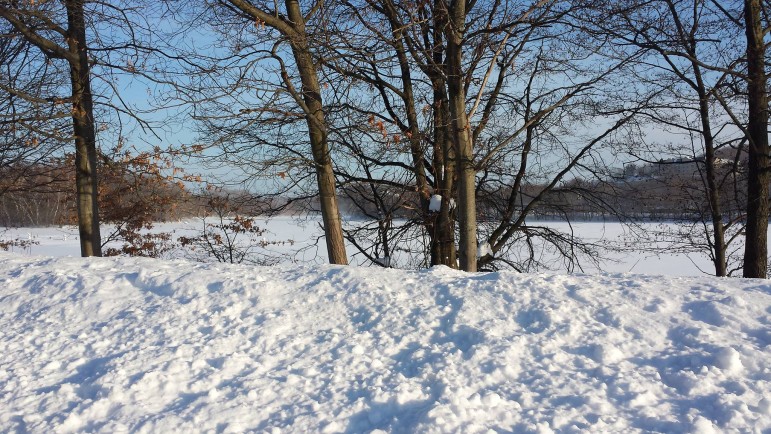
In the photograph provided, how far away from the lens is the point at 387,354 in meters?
4.25

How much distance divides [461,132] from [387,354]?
14.8ft

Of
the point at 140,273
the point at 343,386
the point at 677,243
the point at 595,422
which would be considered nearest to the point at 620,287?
the point at 595,422

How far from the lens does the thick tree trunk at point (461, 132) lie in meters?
7.61

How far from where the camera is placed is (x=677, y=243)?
43.5 feet

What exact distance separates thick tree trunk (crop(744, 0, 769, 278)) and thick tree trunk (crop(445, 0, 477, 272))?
17.0 feet

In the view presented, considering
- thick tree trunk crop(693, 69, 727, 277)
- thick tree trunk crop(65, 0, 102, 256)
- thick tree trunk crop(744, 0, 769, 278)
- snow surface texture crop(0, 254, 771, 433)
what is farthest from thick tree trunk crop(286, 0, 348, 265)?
thick tree trunk crop(693, 69, 727, 277)

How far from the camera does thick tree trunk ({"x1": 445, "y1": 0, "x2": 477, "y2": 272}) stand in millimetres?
7605

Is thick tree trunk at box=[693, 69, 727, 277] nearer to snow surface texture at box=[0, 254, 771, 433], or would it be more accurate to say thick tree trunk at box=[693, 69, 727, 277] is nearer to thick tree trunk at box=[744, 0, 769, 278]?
thick tree trunk at box=[744, 0, 769, 278]

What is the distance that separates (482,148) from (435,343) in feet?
20.9

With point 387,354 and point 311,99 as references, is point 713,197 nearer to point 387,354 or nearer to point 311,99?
point 311,99

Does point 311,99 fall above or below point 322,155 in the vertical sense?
above

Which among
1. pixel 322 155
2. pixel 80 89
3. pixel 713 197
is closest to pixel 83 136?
Result: pixel 80 89

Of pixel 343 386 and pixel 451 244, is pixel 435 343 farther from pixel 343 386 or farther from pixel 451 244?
pixel 451 244

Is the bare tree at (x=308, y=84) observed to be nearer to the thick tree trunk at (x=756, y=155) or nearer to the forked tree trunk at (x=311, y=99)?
the forked tree trunk at (x=311, y=99)
